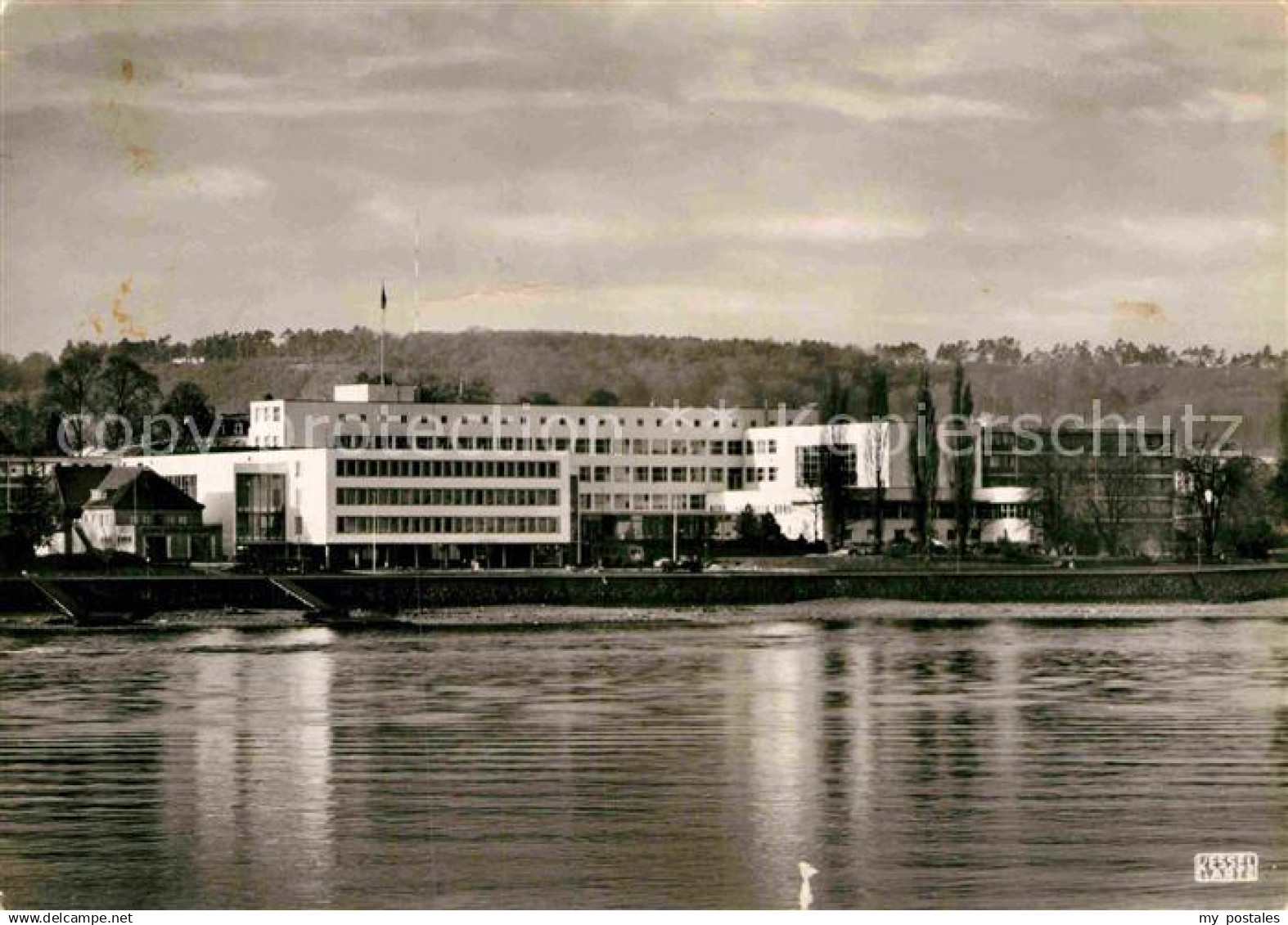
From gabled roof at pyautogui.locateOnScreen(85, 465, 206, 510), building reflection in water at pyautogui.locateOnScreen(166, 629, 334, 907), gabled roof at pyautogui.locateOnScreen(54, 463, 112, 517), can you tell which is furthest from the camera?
gabled roof at pyautogui.locateOnScreen(54, 463, 112, 517)

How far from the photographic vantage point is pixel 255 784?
76.8 ft

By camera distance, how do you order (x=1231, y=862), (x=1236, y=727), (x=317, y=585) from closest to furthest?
(x=1231, y=862), (x=1236, y=727), (x=317, y=585)

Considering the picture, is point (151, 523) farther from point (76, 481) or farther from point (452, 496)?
point (452, 496)

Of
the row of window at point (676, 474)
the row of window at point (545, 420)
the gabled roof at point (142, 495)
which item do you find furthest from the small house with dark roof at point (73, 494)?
the row of window at point (676, 474)

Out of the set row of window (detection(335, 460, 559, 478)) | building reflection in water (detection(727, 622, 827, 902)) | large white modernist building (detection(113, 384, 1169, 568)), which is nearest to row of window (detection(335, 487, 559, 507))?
large white modernist building (detection(113, 384, 1169, 568))

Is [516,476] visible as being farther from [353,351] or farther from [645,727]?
[645,727]

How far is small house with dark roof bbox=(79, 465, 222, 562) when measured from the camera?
80562 millimetres

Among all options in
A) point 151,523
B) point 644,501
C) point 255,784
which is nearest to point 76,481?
point 151,523

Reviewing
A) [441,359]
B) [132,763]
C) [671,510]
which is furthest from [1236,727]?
[441,359]

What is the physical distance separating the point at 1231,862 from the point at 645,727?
38.3 ft

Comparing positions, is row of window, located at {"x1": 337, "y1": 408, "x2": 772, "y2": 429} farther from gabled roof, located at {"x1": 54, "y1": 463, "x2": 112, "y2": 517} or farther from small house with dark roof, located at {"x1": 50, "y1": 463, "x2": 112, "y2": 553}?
small house with dark roof, located at {"x1": 50, "y1": 463, "x2": 112, "y2": 553}

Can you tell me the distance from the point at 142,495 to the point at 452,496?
1104 cm

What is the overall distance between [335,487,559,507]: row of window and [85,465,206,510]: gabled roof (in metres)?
5.67

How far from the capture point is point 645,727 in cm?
2903
